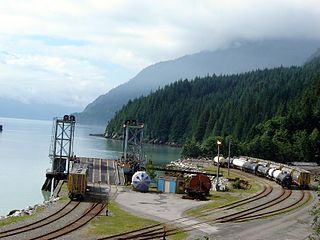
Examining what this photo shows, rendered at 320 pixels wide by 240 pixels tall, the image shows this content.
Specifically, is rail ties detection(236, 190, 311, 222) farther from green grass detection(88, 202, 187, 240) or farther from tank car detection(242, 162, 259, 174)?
tank car detection(242, 162, 259, 174)

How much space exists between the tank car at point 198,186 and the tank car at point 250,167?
29947mm

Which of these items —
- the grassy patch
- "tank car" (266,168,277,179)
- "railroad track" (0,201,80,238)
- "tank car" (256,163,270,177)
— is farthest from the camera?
"tank car" (256,163,270,177)

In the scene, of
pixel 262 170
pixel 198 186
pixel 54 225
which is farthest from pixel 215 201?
pixel 262 170

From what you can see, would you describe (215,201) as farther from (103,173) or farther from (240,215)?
(103,173)

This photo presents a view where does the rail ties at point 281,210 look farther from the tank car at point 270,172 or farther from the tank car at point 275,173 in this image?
the tank car at point 270,172

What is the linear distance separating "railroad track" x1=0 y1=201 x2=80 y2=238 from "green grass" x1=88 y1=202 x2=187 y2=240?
3344 millimetres

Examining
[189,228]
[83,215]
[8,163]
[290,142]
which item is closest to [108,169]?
[83,215]

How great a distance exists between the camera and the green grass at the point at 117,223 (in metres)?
34.8

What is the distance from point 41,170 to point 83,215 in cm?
6915

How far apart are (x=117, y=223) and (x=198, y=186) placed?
720 inches

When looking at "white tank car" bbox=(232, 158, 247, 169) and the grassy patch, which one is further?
"white tank car" bbox=(232, 158, 247, 169)

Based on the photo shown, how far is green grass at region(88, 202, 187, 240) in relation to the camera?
114 ft

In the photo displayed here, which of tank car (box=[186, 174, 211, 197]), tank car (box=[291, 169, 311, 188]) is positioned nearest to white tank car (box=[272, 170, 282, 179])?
tank car (box=[291, 169, 311, 188])

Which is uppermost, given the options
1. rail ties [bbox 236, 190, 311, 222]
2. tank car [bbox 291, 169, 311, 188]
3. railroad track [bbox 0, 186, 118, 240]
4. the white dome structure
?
tank car [bbox 291, 169, 311, 188]
